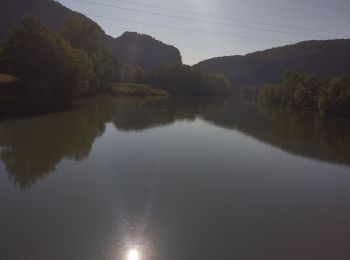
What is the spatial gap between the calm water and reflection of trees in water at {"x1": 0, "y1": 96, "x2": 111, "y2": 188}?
0.09m

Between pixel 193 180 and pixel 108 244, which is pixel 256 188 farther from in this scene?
pixel 108 244

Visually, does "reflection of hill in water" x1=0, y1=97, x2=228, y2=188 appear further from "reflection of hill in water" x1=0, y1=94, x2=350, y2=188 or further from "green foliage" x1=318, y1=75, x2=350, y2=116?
"green foliage" x1=318, y1=75, x2=350, y2=116

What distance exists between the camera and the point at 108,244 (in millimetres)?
13555

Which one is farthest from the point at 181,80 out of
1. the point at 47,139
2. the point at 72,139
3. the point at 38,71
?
the point at 47,139

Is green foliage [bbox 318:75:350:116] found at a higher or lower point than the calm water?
higher

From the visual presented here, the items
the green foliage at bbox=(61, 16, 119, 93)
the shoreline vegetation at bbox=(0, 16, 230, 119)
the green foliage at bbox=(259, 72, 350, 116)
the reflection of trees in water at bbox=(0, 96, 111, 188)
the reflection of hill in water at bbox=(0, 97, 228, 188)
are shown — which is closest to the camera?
the reflection of trees in water at bbox=(0, 96, 111, 188)

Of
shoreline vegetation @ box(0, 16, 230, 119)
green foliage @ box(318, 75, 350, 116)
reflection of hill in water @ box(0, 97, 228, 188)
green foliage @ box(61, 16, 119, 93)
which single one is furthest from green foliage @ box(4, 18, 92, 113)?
green foliage @ box(318, 75, 350, 116)

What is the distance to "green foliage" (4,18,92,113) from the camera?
153ft

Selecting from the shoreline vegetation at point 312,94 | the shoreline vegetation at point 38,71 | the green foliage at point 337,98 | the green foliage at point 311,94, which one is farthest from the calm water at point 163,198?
the shoreline vegetation at point 312,94

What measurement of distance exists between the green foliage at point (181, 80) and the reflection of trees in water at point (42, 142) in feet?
318

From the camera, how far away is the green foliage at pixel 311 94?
265 ft

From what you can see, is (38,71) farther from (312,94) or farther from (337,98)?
(312,94)

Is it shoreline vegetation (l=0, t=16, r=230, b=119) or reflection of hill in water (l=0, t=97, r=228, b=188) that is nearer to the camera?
reflection of hill in water (l=0, t=97, r=228, b=188)

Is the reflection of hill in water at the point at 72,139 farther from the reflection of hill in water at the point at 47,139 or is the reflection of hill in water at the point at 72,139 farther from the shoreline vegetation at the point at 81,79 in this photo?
the shoreline vegetation at the point at 81,79
